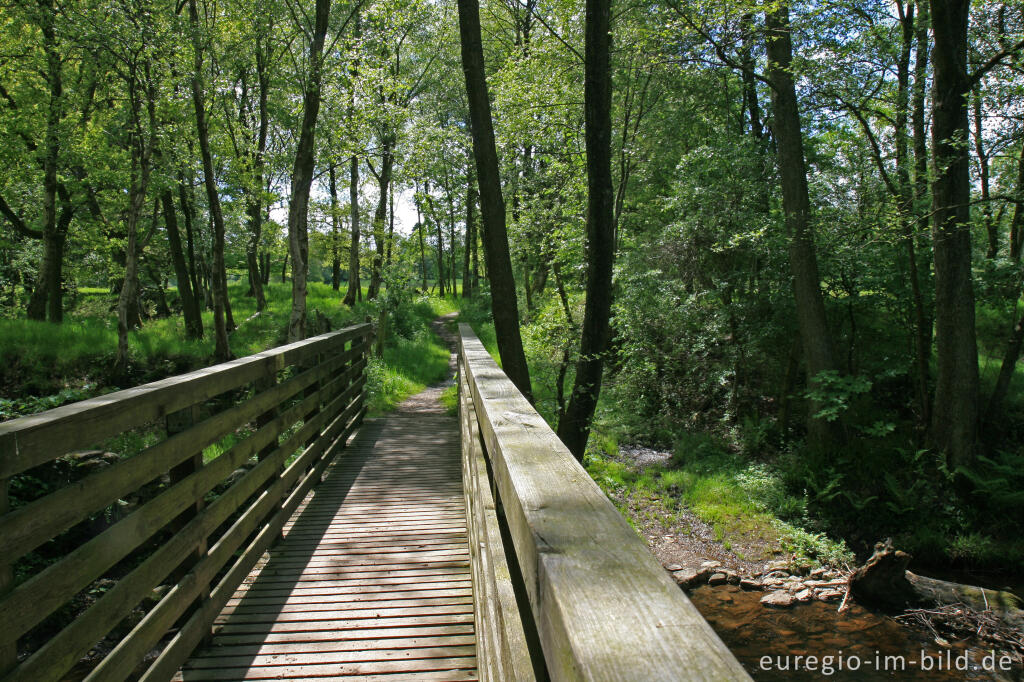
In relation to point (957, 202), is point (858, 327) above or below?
below

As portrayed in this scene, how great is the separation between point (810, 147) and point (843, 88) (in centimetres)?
255

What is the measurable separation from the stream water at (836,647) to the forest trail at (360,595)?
2848 mm

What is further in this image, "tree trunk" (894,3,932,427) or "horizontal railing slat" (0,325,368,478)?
"tree trunk" (894,3,932,427)

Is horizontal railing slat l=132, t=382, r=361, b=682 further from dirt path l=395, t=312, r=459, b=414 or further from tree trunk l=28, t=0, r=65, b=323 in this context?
tree trunk l=28, t=0, r=65, b=323

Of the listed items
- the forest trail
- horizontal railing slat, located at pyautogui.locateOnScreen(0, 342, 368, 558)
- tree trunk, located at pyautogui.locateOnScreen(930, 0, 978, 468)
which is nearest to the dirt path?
the forest trail

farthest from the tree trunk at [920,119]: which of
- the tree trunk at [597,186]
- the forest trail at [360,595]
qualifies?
the forest trail at [360,595]

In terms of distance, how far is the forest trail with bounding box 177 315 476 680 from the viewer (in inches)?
104

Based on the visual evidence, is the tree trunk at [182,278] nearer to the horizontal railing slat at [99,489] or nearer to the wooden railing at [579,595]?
the horizontal railing slat at [99,489]

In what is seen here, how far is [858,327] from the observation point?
34.4ft

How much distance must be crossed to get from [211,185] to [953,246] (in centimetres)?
1378

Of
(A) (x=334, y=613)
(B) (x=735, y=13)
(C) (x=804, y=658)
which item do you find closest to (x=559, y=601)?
(A) (x=334, y=613)

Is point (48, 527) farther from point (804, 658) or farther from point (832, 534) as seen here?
point (832, 534)

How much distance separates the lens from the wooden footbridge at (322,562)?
855mm

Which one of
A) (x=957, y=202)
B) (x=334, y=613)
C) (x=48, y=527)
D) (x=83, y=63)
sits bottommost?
(x=334, y=613)
